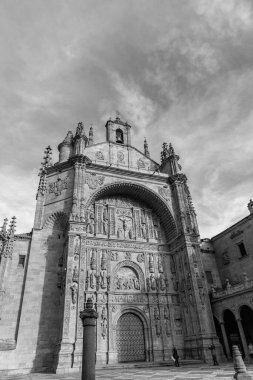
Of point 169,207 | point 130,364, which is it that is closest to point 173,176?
point 169,207

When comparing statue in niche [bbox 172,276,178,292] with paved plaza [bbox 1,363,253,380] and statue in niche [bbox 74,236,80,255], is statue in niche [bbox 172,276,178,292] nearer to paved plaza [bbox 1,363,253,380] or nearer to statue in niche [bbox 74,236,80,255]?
paved plaza [bbox 1,363,253,380]

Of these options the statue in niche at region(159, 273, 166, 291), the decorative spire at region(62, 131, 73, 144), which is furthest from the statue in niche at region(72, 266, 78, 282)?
the decorative spire at region(62, 131, 73, 144)

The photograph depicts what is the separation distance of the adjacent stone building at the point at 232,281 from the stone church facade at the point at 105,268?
187 cm

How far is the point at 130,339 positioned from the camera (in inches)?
764

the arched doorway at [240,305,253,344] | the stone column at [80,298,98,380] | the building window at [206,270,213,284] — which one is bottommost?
the stone column at [80,298,98,380]

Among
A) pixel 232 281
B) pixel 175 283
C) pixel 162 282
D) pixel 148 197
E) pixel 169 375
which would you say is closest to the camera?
pixel 169 375

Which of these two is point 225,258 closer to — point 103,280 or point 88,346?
point 103,280

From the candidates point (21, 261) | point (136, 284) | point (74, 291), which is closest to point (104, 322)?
point (74, 291)

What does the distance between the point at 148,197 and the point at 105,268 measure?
8082 millimetres

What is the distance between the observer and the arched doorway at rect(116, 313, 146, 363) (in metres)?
18.7

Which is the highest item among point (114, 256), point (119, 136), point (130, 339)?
point (119, 136)

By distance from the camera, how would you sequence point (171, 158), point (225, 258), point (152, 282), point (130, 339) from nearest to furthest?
1. point (130, 339)
2. point (152, 282)
3. point (225, 258)
4. point (171, 158)

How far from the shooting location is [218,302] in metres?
21.4

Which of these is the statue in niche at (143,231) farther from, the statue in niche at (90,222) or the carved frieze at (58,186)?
the carved frieze at (58,186)
